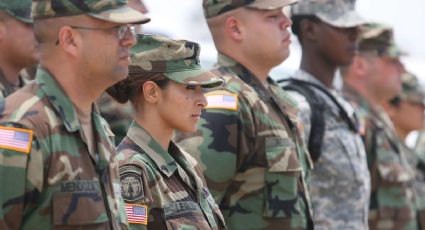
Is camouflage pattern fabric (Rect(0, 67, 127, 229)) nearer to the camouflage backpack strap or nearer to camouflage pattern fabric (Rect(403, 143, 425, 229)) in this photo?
the camouflage backpack strap

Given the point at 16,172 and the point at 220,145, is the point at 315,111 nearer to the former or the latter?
the point at 220,145

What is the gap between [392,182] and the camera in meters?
8.55

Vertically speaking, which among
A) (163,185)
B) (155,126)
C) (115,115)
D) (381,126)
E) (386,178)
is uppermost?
(155,126)

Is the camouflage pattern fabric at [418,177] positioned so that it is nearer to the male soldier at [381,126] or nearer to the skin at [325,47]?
the male soldier at [381,126]

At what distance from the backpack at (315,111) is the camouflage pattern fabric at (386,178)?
1198 millimetres

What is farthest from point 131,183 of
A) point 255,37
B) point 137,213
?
point 255,37

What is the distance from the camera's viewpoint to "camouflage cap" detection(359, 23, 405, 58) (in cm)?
938

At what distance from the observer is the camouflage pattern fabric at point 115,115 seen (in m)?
6.55

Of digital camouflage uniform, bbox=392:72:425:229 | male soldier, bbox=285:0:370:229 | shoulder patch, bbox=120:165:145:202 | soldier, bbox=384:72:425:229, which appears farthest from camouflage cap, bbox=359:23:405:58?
shoulder patch, bbox=120:165:145:202

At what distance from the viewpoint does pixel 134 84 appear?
5.02 m

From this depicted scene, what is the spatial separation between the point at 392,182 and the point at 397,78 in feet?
4.21

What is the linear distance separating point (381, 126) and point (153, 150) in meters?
4.07

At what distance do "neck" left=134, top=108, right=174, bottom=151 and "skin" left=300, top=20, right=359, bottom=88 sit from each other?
2581 mm

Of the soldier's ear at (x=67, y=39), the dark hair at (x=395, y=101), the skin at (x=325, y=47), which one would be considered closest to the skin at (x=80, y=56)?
the soldier's ear at (x=67, y=39)
